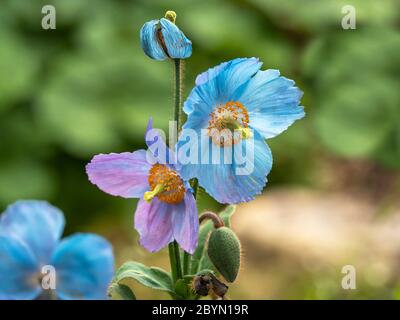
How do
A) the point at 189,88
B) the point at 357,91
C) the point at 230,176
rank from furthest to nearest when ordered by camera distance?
the point at 189,88, the point at 357,91, the point at 230,176

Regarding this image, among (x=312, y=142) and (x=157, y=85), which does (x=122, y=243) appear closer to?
(x=157, y=85)

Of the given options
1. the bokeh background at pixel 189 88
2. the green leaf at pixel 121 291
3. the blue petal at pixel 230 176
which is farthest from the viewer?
the bokeh background at pixel 189 88

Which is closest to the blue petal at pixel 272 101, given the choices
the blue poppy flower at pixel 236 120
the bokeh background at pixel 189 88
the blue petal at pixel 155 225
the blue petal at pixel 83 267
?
the blue poppy flower at pixel 236 120

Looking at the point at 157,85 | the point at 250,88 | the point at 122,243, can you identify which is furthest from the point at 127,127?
the point at 250,88

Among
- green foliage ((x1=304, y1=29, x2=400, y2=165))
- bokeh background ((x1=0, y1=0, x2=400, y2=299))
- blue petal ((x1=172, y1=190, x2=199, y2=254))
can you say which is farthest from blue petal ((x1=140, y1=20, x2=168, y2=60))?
green foliage ((x1=304, y1=29, x2=400, y2=165))

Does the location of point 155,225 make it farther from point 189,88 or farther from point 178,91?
point 189,88

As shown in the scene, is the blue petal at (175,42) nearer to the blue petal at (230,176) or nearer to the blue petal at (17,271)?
the blue petal at (230,176)

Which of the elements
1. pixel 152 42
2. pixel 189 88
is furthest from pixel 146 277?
pixel 189 88
